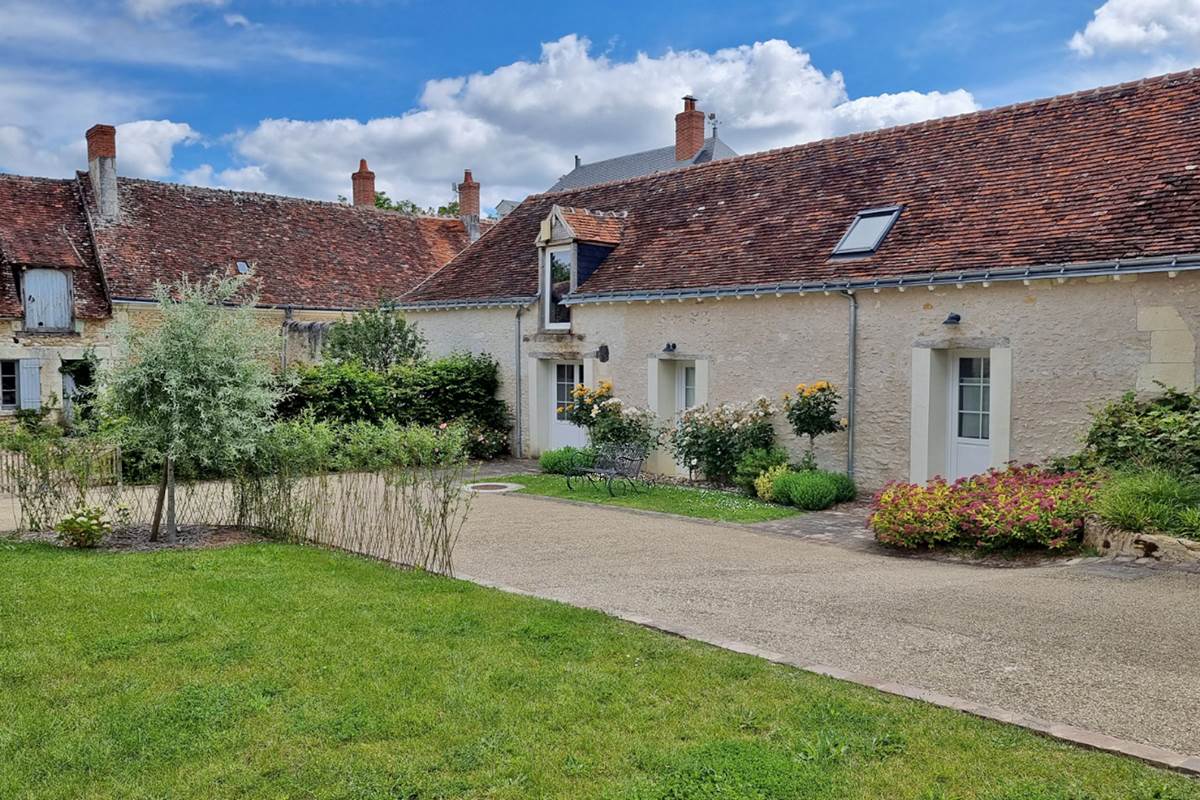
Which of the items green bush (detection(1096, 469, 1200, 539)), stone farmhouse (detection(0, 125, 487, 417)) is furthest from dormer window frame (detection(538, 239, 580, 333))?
green bush (detection(1096, 469, 1200, 539))

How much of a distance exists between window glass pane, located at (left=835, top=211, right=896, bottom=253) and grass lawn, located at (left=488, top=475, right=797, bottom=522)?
3.91m

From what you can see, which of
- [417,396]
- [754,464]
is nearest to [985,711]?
[754,464]

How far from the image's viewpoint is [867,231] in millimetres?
13727

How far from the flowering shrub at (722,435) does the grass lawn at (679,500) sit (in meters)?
0.44

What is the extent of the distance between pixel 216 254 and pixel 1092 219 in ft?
70.5

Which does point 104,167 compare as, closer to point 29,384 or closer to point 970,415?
point 29,384

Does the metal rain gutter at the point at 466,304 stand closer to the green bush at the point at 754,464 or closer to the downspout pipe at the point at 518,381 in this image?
the downspout pipe at the point at 518,381

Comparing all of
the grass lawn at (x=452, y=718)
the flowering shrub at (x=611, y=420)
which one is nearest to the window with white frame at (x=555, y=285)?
the flowering shrub at (x=611, y=420)

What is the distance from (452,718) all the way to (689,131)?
25324 mm

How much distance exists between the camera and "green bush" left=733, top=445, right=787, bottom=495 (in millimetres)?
13430

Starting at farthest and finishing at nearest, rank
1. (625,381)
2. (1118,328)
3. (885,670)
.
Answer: (625,381) < (1118,328) < (885,670)

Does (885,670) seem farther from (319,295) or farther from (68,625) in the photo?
(319,295)

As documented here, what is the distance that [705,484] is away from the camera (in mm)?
14805

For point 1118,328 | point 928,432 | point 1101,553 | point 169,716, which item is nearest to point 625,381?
point 928,432
